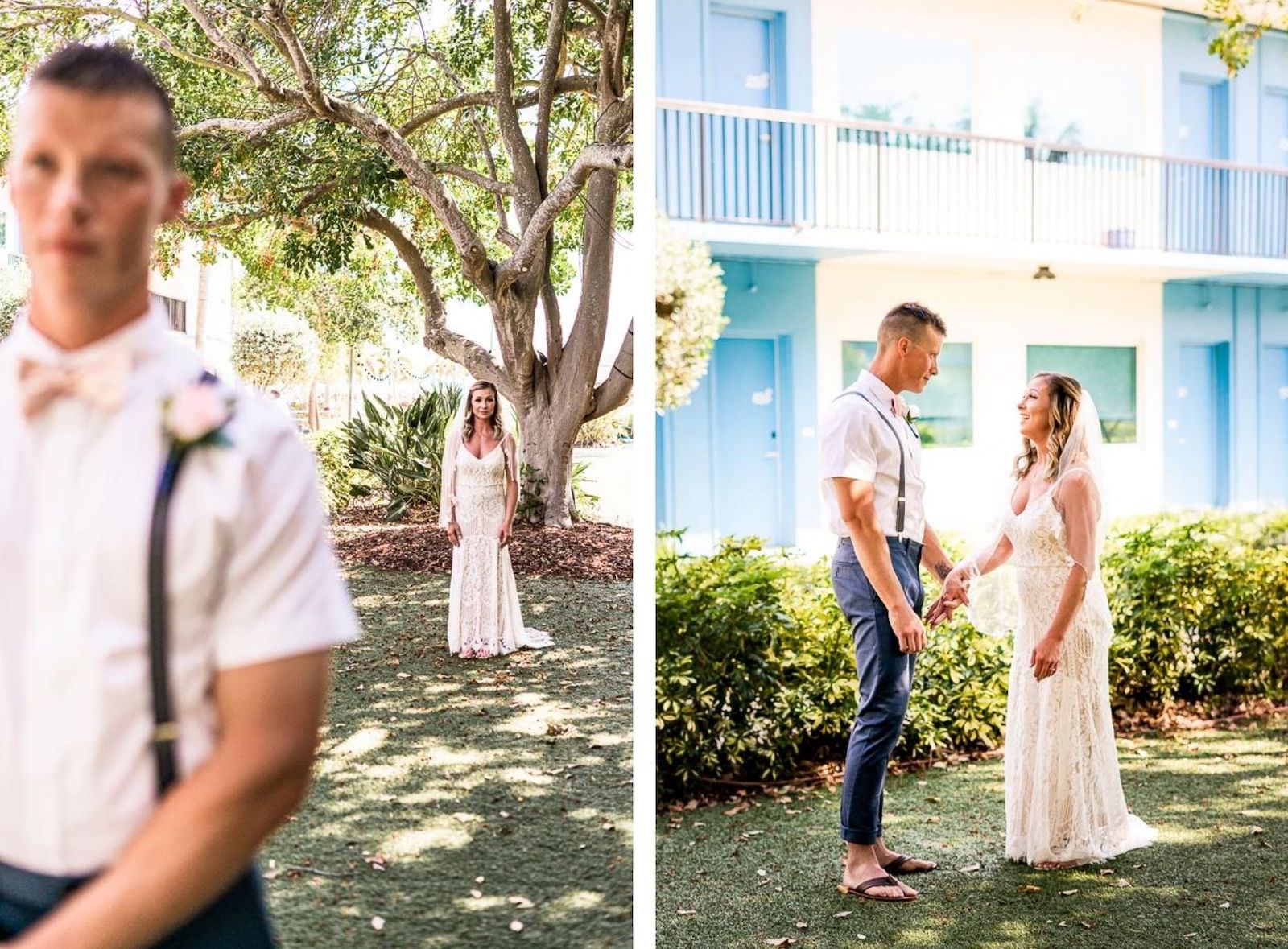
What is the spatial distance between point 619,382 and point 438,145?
70 cm

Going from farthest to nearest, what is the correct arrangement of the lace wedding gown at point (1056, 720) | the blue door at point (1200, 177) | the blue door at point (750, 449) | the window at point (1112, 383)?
the blue door at point (1200, 177) < the window at point (1112, 383) < the blue door at point (750, 449) < the lace wedding gown at point (1056, 720)

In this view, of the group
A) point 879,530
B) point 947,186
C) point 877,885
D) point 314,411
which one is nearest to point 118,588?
point 314,411

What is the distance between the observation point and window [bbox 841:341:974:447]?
664 centimetres

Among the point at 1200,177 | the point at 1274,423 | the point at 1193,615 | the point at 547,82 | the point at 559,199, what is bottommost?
the point at 1193,615

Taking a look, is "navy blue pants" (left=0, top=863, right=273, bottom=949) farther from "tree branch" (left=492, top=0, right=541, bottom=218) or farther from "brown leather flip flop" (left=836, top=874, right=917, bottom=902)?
"brown leather flip flop" (left=836, top=874, right=917, bottom=902)

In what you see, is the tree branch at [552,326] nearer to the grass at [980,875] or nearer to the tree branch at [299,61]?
the tree branch at [299,61]

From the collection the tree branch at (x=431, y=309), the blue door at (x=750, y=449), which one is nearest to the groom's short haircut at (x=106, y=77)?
the tree branch at (x=431, y=309)

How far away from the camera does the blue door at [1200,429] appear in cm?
773

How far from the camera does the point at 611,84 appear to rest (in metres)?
2.79

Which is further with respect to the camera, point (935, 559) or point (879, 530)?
point (935, 559)

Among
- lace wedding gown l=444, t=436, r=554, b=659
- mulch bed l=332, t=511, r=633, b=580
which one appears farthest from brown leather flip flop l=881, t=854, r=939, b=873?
lace wedding gown l=444, t=436, r=554, b=659

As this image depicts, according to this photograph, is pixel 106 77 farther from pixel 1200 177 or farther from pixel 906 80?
pixel 1200 177

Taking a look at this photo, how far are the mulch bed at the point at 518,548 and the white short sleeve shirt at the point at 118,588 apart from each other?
1.08 metres

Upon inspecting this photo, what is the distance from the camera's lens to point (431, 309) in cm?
253
